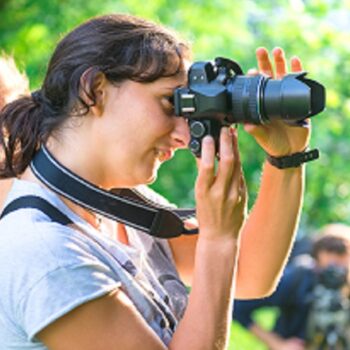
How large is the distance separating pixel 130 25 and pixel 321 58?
16.8ft

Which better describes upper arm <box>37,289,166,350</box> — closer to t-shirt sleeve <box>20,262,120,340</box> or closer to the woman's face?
t-shirt sleeve <box>20,262,120,340</box>

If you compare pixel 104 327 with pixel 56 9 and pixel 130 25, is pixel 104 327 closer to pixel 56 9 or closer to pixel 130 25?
pixel 130 25

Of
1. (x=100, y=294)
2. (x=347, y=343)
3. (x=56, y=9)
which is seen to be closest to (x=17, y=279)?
(x=100, y=294)

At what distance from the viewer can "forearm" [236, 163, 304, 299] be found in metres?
2.66

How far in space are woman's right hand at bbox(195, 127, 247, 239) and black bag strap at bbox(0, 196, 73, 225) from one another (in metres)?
0.32

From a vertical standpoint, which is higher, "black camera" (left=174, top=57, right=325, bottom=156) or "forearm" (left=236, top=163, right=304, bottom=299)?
"black camera" (left=174, top=57, right=325, bottom=156)

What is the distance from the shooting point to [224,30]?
7.16m

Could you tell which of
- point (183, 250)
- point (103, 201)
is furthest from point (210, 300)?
point (183, 250)

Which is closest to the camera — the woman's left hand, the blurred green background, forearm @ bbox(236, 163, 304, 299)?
the woman's left hand

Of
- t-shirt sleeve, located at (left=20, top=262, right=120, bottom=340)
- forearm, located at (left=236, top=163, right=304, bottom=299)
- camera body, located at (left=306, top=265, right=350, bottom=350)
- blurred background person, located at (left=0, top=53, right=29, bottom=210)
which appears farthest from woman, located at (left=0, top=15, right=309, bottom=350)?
camera body, located at (left=306, top=265, right=350, bottom=350)

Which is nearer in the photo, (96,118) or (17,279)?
(17,279)

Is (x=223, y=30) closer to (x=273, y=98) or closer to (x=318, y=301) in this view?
(x=318, y=301)

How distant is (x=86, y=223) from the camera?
2.31 metres

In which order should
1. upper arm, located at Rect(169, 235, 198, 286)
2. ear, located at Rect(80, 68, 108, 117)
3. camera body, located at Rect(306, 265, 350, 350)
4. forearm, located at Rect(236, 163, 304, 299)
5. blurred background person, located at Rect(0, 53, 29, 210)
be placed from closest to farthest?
ear, located at Rect(80, 68, 108, 117) < forearm, located at Rect(236, 163, 304, 299) < upper arm, located at Rect(169, 235, 198, 286) < blurred background person, located at Rect(0, 53, 29, 210) < camera body, located at Rect(306, 265, 350, 350)
